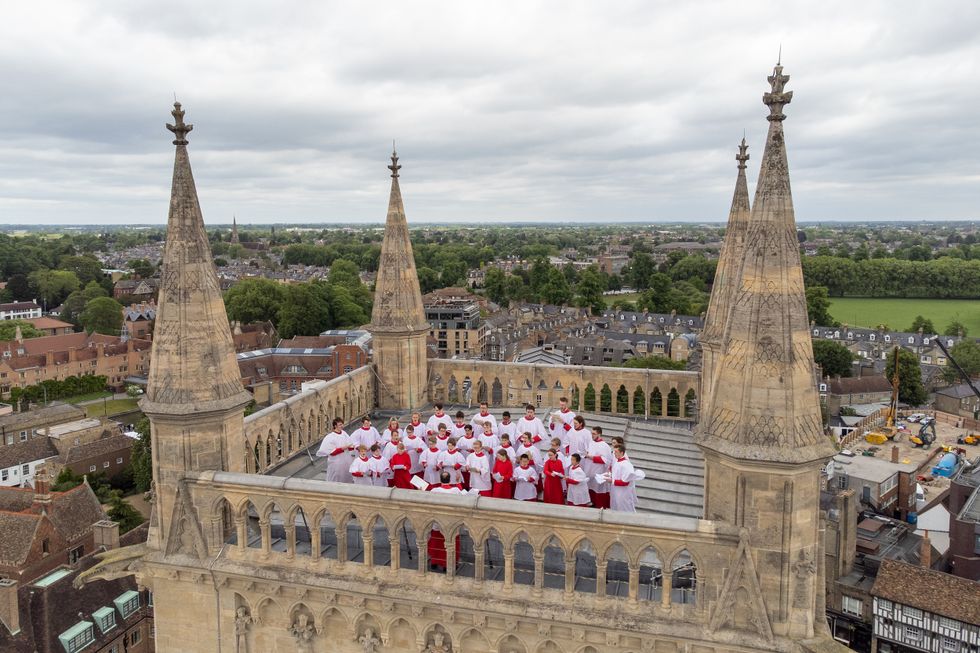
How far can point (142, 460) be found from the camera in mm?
60438

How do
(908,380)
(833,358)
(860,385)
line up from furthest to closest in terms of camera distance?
(833,358) → (908,380) → (860,385)

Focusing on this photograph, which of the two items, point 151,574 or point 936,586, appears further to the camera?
point 936,586

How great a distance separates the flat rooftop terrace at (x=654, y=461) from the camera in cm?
1620

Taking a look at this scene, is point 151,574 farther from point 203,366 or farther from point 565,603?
point 565,603

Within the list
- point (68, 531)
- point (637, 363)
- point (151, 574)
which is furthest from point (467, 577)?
point (637, 363)

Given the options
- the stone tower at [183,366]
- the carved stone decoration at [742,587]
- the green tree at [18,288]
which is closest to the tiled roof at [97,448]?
the stone tower at [183,366]

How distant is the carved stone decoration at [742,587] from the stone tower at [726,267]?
291 inches

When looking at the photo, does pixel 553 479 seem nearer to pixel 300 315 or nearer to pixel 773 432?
pixel 773 432

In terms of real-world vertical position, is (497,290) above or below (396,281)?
below

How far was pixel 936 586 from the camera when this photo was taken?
3812cm

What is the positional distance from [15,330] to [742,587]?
131295 mm

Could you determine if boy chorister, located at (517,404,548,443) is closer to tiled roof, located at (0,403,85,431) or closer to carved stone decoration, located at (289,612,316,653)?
carved stone decoration, located at (289,612,316,653)

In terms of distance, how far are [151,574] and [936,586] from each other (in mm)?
39977

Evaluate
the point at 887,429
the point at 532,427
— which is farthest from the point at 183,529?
the point at 887,429
